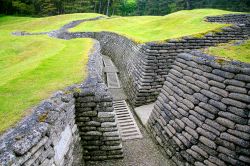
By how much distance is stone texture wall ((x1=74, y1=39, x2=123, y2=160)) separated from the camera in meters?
8.28

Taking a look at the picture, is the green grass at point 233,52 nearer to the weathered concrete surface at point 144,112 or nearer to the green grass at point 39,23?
the weathered concrete surface at point 144,112

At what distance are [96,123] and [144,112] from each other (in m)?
4.94

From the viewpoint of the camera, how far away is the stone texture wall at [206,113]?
678cm

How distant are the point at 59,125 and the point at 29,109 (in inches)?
31.7

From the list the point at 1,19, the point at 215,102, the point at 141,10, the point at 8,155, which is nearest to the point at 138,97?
the point at 215,102

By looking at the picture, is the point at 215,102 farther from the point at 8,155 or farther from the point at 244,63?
the point at 8,155

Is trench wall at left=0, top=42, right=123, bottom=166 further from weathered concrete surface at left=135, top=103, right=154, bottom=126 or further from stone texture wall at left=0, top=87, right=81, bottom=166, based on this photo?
weathered concrete surface at left=135, top=103, right=154, bottom=126

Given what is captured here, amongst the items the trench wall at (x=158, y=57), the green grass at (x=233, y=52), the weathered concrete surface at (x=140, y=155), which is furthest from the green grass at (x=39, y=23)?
the green grass at (x=233, y=52)

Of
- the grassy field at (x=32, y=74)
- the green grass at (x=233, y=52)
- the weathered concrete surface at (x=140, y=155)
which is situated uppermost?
the green grass at (x=233, y=52)

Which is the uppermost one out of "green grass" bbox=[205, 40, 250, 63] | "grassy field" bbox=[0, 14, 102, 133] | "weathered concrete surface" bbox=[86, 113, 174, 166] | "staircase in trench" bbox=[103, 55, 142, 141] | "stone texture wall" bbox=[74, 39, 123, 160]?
"green grass" bbox=[205, 40, 250, 63]

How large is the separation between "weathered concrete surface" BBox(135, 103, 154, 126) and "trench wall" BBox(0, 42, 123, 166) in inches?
130

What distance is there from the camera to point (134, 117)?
1291 centimetres

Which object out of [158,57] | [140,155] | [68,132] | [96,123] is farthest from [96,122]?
[158,57]

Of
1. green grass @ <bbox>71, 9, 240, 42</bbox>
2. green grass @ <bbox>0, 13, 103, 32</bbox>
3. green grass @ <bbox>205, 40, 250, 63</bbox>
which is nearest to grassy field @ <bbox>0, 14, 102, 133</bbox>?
green grass @ <bbox>71, 9, 240, 42</bbox>
